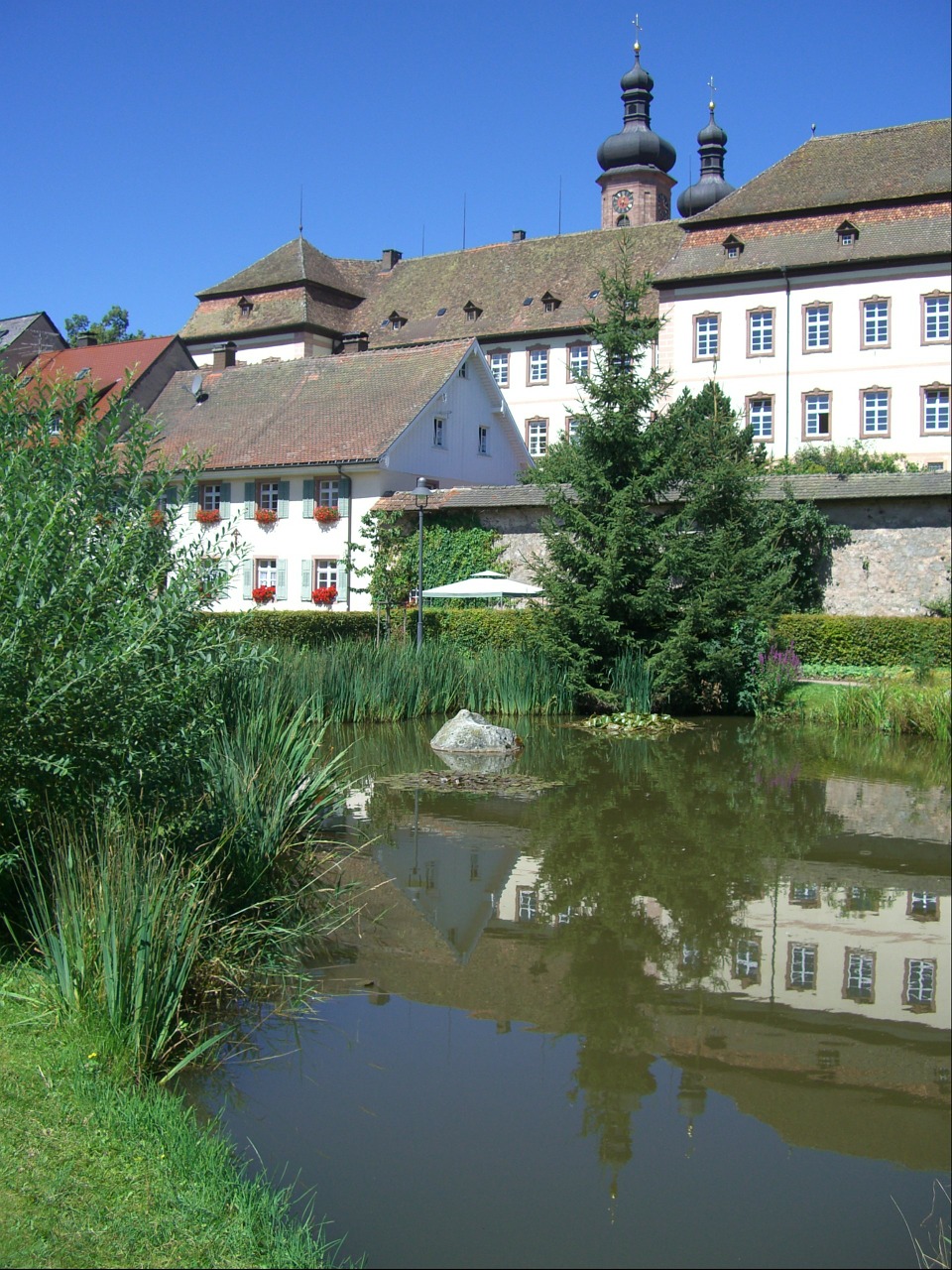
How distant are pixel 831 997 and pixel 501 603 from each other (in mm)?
19506

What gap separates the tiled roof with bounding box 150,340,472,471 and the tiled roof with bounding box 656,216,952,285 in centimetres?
1177

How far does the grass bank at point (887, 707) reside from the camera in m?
16.1

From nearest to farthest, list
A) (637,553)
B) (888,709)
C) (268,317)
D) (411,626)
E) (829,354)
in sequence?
(888,709) < (637,553) < (411,626) < (829,354) < (268,317)

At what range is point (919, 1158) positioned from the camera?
4598 mm

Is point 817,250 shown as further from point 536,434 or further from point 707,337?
point 536,434

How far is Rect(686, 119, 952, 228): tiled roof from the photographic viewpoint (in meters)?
40.0

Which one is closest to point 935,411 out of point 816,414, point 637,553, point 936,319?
point 936,319

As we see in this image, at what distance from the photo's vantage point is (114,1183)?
4254 mm

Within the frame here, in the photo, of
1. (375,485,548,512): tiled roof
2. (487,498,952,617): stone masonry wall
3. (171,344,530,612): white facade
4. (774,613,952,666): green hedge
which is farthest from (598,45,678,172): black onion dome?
(774,613,952,666): green hedge

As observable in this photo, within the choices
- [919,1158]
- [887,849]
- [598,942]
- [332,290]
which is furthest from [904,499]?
[332,290]

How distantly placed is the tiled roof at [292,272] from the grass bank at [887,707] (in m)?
39.9

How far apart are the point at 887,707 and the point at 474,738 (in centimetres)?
570

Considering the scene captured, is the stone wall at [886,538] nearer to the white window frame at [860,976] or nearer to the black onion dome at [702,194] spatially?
the white window frame at [860,976]

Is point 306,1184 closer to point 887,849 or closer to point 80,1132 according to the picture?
point 80,1132
